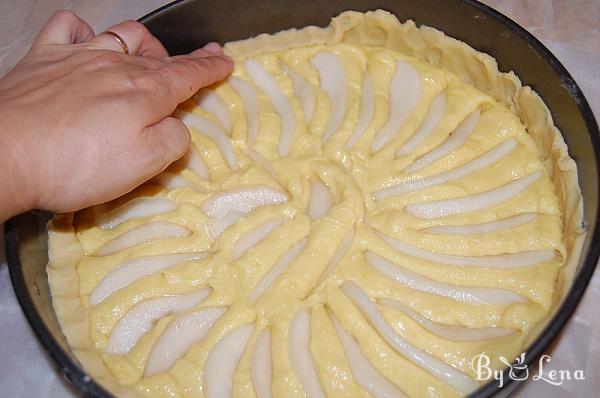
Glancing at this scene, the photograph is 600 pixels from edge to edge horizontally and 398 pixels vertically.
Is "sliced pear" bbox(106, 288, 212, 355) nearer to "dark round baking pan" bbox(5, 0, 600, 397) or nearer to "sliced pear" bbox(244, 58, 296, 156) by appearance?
"dark round baking pan" bbox(5, 0, 600, 397)

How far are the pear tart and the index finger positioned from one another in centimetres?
12

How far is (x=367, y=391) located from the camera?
5.52 ft


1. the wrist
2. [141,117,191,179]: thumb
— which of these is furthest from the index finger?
the wrist

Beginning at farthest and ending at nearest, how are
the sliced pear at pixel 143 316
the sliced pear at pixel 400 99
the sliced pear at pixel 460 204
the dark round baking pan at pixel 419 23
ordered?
the sliced pear at pixel 400 99
the sliced pear at pixel 460 204
the sliced pear at pixel 143 316
the dark round baking pan at pixel 419 23

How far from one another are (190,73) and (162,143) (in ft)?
1.03

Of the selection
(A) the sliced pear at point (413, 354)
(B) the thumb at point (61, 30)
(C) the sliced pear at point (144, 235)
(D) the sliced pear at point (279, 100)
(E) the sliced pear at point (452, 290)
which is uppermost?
(B) the thumb at point (61, 30)

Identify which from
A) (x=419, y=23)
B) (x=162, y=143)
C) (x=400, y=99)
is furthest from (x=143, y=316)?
(x=419, y=23)

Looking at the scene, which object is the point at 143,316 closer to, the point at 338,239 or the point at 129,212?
the point at 129,212

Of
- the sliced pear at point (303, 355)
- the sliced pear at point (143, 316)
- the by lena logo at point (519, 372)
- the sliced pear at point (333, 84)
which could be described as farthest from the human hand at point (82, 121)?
the by lena logo at point (519, 372)

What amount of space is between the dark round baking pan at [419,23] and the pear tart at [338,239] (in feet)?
0.18

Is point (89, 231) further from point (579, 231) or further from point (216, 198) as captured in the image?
point (579, 231)

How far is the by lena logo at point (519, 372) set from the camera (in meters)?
1.47

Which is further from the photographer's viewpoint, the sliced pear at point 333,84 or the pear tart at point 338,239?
the sliced pear at point 333,84

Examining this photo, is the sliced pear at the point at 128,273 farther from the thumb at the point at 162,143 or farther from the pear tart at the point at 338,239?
the thumb at the point at 162,143
